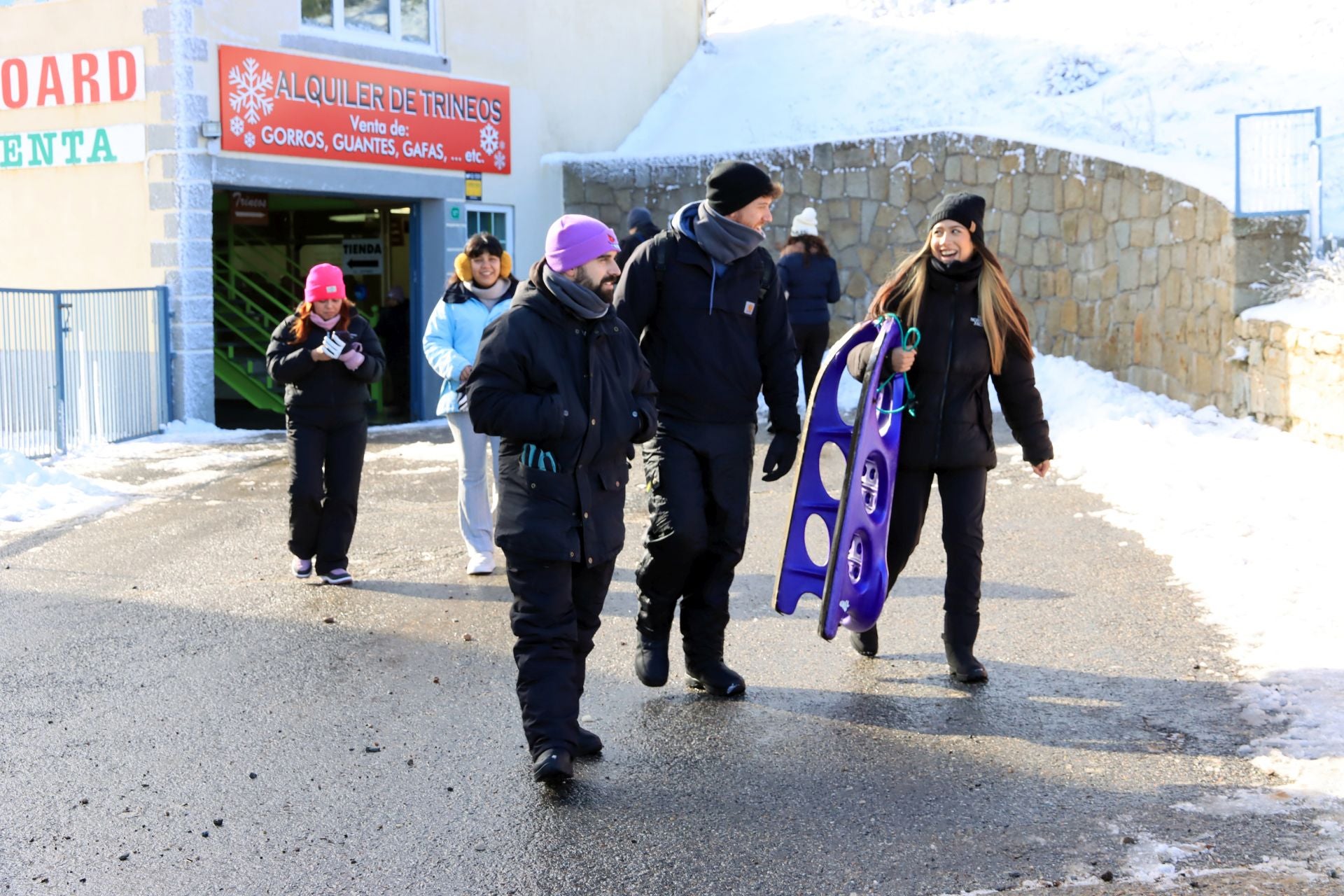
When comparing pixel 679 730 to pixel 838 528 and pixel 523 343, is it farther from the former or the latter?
pixel 523 343

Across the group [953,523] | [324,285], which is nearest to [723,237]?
[953,523]

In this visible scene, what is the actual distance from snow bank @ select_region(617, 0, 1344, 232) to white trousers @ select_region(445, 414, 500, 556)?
8.96 m

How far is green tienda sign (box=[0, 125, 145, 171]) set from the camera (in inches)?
575

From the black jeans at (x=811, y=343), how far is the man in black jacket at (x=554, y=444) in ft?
28.3

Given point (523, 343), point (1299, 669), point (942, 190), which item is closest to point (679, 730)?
point (523, 343)

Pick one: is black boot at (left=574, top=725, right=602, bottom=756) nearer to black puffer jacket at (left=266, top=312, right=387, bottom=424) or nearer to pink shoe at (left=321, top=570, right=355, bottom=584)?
pink shoe at (left=321, top=570, right=355, bottom=584)

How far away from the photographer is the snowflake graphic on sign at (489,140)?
17.5m

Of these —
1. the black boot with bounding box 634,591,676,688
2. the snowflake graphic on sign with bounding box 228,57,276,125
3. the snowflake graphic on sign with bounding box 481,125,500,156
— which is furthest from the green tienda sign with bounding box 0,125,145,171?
the black boot with bounding box 634,591,676,688

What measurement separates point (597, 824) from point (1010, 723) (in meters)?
1.67

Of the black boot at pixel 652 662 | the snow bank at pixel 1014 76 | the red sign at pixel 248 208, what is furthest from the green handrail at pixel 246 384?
the black boot at pixel 652 662

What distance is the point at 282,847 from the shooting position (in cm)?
419

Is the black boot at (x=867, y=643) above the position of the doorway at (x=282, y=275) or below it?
below

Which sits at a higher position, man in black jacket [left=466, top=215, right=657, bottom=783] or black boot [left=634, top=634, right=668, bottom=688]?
man in black jacket [left=466, top=215, right=657, bottom=783]

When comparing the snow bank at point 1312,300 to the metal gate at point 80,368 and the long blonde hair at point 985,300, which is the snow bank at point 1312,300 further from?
the metal gate at point 80,368
